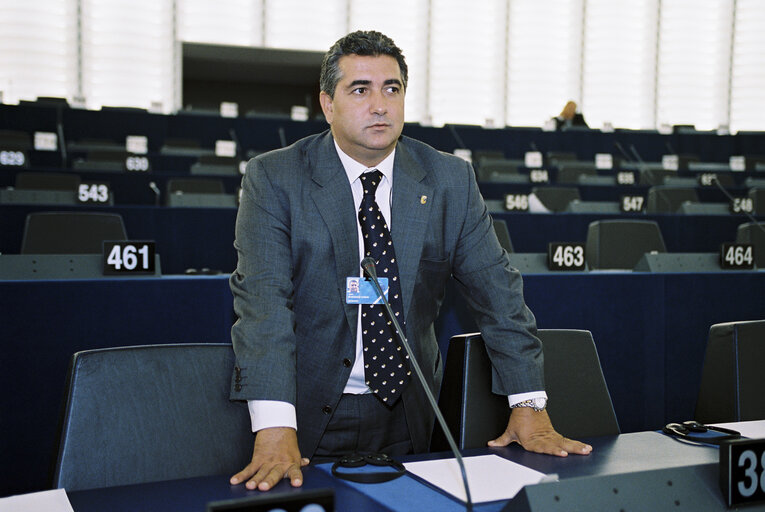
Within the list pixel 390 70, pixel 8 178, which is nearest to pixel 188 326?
pixel 390 70

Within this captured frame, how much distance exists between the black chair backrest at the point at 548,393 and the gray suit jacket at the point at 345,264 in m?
0.04

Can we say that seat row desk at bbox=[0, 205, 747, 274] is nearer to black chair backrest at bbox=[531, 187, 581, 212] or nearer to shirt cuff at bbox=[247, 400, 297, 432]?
black chair backrest at bbox=[531, 187, 581, 212]

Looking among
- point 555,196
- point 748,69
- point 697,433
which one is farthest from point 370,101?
point 748,69

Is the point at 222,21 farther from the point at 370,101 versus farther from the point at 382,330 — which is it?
the point at 382,330

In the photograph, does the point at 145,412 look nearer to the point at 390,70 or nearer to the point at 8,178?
the point at 390,70

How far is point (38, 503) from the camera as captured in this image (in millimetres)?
916

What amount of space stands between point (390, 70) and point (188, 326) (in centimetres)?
116

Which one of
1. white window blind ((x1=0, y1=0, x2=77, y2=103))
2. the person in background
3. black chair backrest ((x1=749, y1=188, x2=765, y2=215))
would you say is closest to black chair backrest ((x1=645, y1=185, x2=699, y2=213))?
black chair backrest ((x1=749, y1=188, x2=765, y2=215))

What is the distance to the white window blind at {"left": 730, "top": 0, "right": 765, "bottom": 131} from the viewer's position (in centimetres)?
1214

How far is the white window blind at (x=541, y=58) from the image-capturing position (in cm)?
1194

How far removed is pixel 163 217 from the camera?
405 centimetres

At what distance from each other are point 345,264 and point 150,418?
19.6 inches

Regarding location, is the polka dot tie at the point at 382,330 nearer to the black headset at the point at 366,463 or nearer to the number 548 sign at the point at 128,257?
the black headset at the point at 366,463

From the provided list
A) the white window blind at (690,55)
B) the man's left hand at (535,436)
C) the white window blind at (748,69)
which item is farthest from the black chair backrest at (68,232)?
the white window blind at (748,69)
